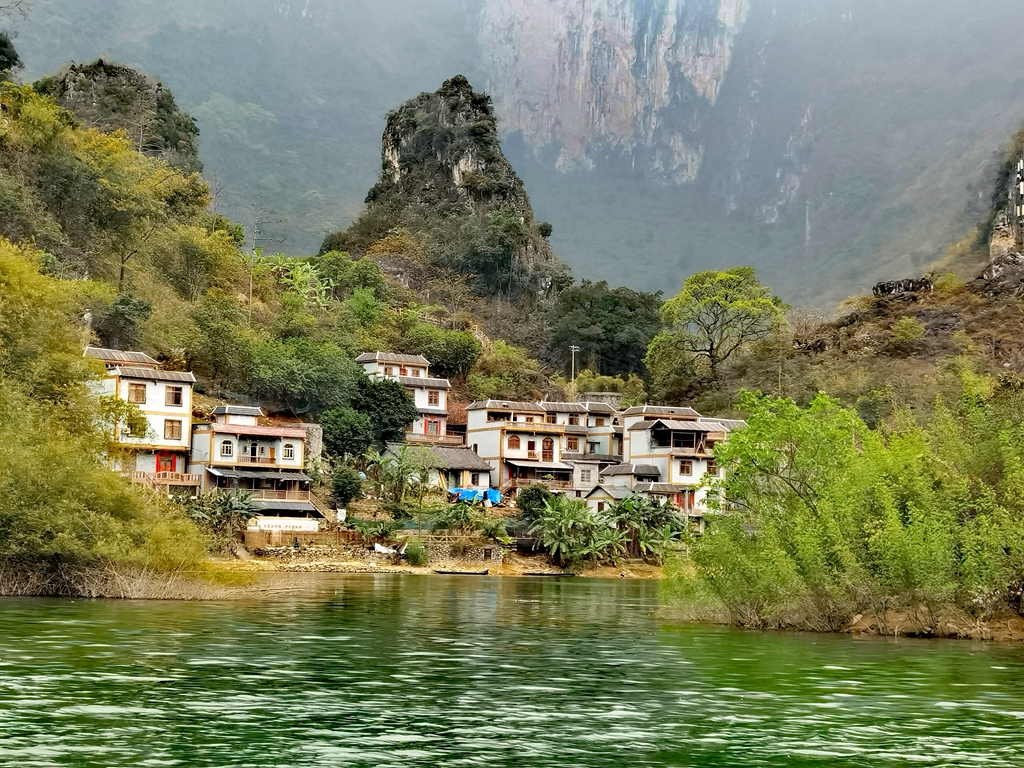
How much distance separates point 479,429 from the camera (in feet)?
333

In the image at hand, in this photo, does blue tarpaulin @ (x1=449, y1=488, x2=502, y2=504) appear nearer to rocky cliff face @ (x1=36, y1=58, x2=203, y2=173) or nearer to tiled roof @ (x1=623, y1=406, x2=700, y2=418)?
tiled roof @ (x1=623, y1=406, x2=700, y2=418)

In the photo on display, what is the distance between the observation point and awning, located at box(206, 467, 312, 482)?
261ft

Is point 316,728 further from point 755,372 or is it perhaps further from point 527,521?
point 755,372

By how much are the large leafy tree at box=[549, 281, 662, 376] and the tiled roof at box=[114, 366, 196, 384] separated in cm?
6084

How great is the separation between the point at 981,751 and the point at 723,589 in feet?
61.2

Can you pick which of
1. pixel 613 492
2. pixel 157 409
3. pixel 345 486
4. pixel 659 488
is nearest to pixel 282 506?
pixel 345 486

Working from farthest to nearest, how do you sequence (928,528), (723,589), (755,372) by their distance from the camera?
(755,372) < (723,589) < (928,528)

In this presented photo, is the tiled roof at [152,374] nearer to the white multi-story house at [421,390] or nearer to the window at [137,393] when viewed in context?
the window at [137,393]

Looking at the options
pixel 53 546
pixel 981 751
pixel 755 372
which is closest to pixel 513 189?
pixel 755 372

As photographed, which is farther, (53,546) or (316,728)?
(53,546)

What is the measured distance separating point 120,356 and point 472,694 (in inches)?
2460

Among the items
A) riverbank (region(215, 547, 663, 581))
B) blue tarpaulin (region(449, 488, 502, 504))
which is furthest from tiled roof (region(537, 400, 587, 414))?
riverbank (region(215, 547, 663, 581))

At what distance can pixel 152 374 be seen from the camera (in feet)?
260

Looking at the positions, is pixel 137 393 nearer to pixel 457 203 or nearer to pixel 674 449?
pixel 674 449
